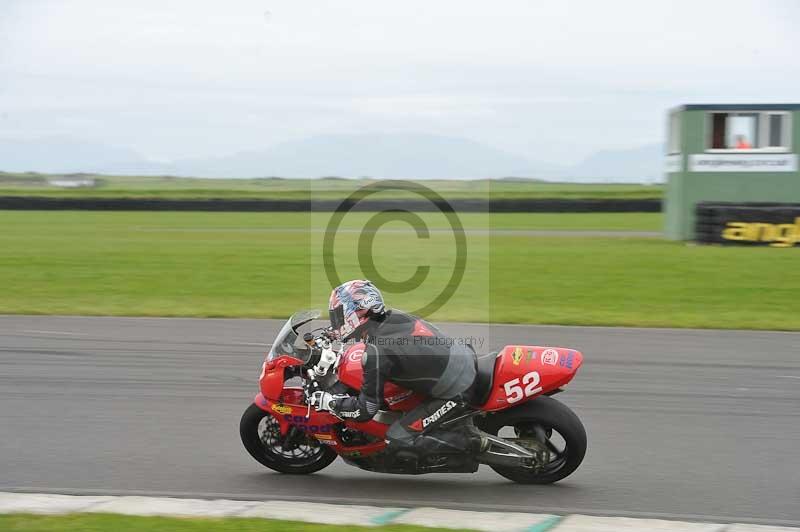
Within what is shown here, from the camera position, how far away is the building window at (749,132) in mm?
25672

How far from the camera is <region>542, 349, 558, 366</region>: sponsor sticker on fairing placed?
20.9 ft

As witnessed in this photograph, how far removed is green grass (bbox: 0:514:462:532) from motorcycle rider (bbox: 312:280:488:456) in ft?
3.37

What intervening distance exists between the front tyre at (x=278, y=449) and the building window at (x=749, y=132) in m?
21.8

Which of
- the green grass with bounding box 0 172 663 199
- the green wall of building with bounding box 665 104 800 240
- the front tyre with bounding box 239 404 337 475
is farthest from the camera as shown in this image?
the green grass with bounding box 0 172 663 199

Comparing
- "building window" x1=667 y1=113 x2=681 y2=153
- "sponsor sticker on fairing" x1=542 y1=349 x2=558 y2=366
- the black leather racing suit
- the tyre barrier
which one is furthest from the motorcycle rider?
"building window" x1=667 y1=113 x2=681 y2=153

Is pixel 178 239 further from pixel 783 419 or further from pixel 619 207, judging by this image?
pixel 783 419

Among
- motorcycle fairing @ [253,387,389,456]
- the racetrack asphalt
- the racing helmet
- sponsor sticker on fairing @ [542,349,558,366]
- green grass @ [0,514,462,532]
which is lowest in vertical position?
the racetrack asphalt

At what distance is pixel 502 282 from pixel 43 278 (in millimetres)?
9886

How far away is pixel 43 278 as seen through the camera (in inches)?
787

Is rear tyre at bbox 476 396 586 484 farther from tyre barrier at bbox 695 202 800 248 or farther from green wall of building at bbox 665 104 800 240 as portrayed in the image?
green wall of building at bbox 665 104 800 240

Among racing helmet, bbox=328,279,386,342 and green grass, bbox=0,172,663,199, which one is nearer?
racing helmet, bbox=328,279,386,342

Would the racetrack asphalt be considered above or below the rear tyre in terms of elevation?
below
